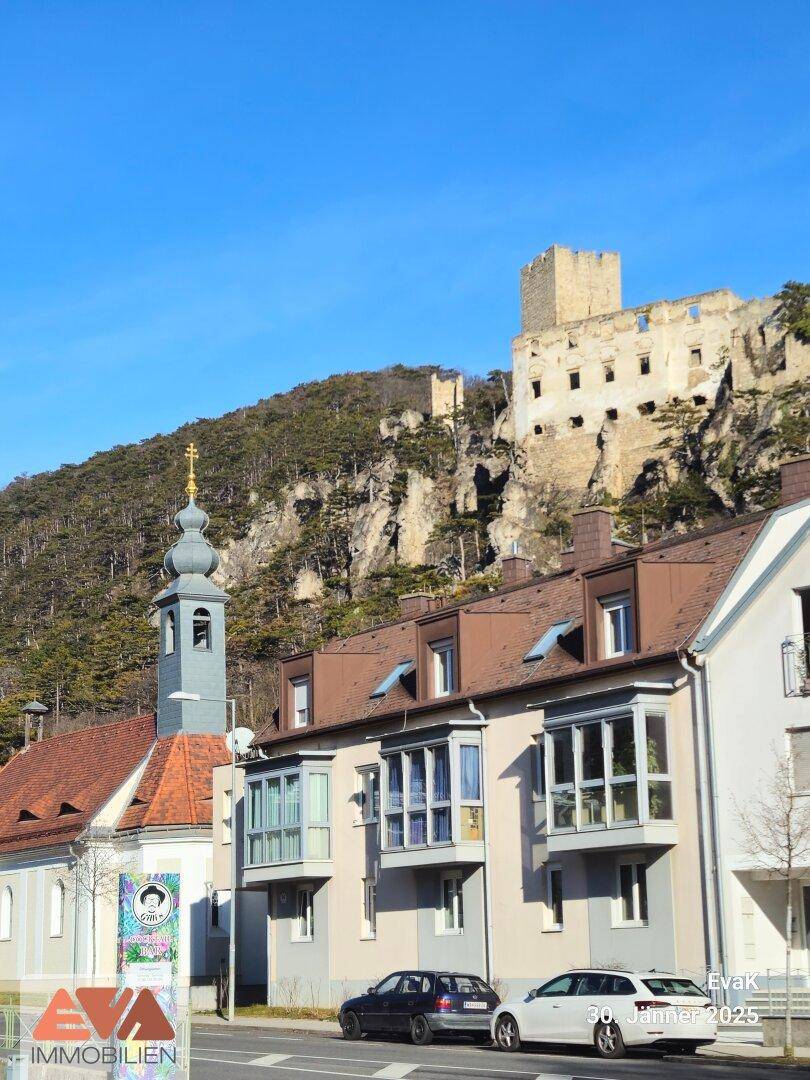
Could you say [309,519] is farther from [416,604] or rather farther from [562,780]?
[562,780]

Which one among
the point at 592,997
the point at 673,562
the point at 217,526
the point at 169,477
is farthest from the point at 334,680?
the point at 169,477

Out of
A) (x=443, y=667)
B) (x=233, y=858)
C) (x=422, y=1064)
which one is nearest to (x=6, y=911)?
(x=233, y=858)

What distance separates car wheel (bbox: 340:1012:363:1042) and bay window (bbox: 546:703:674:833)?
17.4 feet

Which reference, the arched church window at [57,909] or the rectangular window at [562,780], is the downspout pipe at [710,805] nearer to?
the rectangular window at [562,780]

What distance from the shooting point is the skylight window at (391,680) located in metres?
38.4

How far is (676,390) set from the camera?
11050cm

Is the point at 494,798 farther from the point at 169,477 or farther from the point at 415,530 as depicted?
the point at 169,477

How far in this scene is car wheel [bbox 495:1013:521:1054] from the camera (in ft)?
81.9

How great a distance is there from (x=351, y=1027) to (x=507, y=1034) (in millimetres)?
4803

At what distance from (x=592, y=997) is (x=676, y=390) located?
90.4m

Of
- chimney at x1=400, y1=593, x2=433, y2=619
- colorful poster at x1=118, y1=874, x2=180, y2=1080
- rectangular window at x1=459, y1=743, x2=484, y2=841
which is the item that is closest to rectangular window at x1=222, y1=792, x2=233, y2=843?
chimney at x1=400, y1=593, x2=433, y2=619

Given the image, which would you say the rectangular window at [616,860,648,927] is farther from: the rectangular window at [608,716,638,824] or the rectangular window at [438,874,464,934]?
the rectangular window at [438,874,464,934]

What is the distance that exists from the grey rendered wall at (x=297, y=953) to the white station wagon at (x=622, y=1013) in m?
14.1

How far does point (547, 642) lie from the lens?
3412cm
